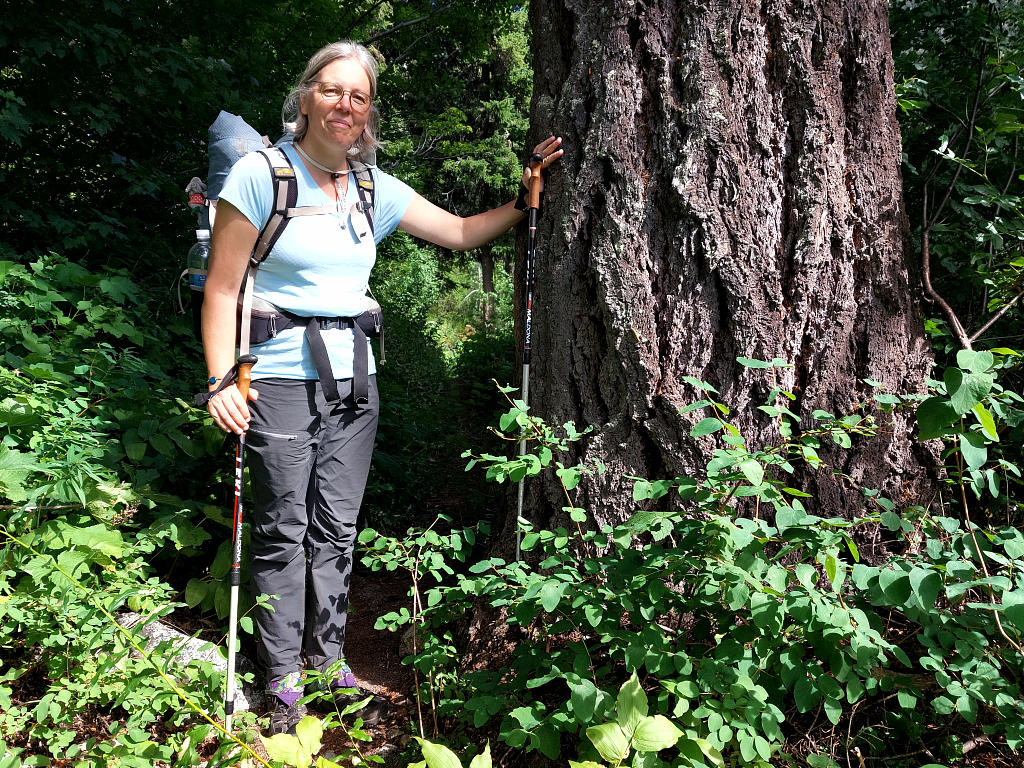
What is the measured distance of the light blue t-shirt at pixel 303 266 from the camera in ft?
8.81

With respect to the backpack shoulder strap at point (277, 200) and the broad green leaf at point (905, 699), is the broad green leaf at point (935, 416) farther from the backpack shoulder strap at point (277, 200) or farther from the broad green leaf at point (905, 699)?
the backpack shoulder strap at point (277, 200)

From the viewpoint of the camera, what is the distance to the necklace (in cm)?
285

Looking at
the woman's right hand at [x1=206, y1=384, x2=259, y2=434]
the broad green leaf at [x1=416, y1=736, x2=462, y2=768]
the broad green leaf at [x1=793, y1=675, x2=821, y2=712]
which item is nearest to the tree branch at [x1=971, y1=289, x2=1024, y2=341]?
the broad green leaf at [x1=793, y1=675, x2=821, y2=712]

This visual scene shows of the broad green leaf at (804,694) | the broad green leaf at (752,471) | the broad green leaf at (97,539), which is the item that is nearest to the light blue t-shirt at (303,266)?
the broad green leaf at (97,539)

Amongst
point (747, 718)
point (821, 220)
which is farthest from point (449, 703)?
point (821, 220)

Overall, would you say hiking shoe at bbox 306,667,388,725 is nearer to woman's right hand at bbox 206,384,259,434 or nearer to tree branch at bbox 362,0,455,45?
woman's right hand at bbox 206,384,259,434

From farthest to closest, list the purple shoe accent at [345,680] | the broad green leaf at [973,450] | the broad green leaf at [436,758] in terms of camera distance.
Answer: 1. the purple shoe accent at [345,680]
2. the broad green leaf at [973,450]
3. the broad green leaf at [436,758]

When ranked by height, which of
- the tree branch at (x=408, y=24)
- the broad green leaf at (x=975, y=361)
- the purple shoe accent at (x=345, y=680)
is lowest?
the purple shoe accent at (x=345, y=680)

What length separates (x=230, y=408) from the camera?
2.62 metres

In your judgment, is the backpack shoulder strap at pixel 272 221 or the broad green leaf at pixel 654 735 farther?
the backpack shoulder strap at pixel 272 221

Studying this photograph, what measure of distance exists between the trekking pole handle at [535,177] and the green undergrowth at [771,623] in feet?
3.10

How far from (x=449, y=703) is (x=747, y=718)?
1.20 metres

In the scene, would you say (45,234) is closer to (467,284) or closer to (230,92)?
(230,92)

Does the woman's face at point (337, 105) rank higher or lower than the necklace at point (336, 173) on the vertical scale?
higher
